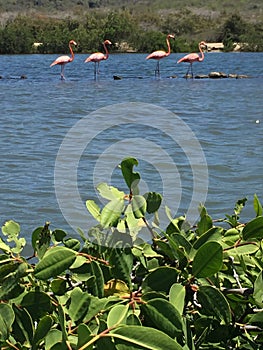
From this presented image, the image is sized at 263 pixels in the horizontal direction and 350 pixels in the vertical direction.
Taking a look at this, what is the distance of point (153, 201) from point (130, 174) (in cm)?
6

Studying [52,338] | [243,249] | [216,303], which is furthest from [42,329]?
[243,249]

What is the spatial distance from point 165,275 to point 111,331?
0.58ft

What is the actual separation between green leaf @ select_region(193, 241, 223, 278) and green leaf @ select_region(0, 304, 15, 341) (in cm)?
27

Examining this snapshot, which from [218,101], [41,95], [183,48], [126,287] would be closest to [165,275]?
[126,287]

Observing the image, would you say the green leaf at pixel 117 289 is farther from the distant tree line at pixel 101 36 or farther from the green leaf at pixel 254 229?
the distant tree line at pixel 101 36

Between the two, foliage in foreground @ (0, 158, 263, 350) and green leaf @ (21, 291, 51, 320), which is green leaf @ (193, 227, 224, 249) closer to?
foliage in foreground @ (0, 158, 263, 350)

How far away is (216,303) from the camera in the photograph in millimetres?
984

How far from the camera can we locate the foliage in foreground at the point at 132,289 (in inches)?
35.1

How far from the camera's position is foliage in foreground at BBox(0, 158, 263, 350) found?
0.89 meters

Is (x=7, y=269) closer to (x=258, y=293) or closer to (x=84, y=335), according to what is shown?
(x=84, y=335)

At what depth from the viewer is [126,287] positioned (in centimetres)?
105

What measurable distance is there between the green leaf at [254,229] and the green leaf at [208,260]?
144 mm

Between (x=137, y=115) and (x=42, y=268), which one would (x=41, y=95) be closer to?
(x=137, y=115)

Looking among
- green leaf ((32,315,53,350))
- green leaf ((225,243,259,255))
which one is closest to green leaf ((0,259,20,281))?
green leaf ((32,315,53,350))
